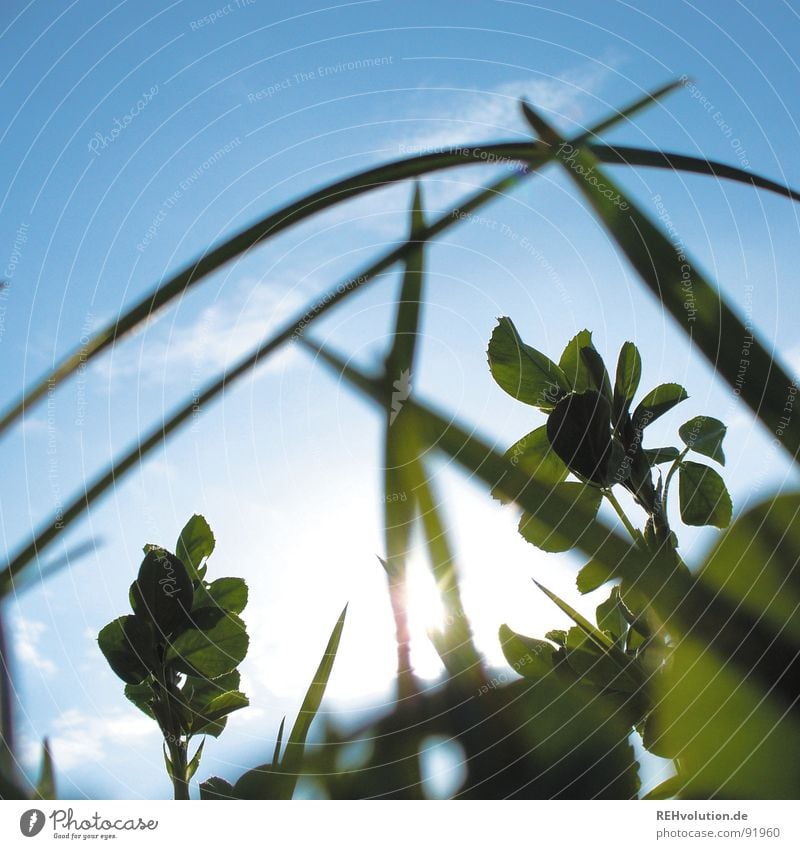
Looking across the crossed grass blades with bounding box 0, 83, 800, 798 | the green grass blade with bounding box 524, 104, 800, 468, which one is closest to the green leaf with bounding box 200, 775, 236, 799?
the crossed grass blades with bounding box 0, 83, 800, 798

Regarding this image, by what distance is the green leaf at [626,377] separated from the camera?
0.85 ft

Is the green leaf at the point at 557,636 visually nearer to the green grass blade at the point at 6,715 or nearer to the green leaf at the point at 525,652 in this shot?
the green leaf at the point at 525,652

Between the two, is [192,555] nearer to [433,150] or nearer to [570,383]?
[570,383]

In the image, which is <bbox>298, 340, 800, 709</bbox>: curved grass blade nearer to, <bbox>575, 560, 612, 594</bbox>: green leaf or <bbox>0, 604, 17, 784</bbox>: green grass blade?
<bbox>575, 560, 612, 594</bbox>: green leaf

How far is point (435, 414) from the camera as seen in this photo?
358mm

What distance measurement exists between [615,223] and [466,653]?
233 mm

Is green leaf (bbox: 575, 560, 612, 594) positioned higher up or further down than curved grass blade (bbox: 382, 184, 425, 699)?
further down

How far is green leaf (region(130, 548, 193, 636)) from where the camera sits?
27cm

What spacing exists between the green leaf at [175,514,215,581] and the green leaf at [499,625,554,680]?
0.44 feet

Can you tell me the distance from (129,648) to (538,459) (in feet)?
0.61
